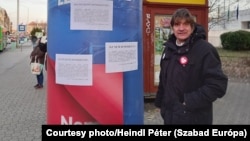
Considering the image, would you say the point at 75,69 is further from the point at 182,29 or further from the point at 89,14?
the point at 182,29

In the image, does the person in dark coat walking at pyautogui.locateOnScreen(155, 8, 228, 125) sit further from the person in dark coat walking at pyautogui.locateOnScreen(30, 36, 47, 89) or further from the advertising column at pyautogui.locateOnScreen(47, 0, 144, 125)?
the person in dark coat walking at pyautogui.locateOnScreen(30, 36, 47, 89)

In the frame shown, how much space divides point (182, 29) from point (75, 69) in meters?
1.03

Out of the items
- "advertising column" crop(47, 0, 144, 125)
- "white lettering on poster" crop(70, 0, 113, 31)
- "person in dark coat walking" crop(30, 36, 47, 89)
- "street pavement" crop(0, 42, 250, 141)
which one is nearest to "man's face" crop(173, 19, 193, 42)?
"advertising column" crop(47, 0, 144, 125)

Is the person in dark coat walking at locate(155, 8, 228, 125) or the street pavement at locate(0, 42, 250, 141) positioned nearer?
the person in dark coat walking at locate(155, 8, 228, 125)

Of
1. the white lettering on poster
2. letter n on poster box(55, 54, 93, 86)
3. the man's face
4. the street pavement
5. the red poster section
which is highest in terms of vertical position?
the white lettering on poster

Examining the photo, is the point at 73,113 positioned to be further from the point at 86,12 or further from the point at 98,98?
the point at 86,12

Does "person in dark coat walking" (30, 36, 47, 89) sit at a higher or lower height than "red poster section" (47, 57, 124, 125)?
higher

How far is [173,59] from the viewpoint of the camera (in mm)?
3748

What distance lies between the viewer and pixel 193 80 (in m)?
3.65

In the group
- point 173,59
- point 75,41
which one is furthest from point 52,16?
point 173,59

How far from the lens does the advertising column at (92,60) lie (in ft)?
12.7

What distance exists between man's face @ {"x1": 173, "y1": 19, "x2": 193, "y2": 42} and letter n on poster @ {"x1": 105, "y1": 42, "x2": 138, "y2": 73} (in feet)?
1.79

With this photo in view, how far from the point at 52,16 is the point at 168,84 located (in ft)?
4.22

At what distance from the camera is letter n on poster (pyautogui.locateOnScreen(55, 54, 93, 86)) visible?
3857mm
